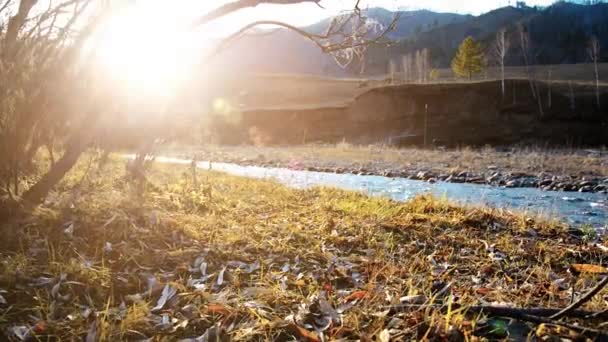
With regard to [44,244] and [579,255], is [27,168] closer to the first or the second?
[44,244]

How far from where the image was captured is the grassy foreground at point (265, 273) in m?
2.43

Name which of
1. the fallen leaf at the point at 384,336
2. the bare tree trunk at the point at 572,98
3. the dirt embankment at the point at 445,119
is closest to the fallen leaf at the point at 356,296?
the fallen leaf at the point at 384,336

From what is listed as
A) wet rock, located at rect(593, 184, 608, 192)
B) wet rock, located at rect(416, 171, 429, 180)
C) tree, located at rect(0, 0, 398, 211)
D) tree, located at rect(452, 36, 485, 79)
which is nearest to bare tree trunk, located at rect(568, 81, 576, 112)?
tree, located at rect(452, 36, 485, 79)

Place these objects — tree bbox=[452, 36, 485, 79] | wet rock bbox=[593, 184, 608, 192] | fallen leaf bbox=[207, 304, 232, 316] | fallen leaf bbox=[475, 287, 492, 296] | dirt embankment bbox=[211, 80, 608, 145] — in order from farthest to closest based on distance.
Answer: tree bbox=[452, 36, 485, 79]
dirt embankment bbox=[211, 80, 608, 145]
wet rock bbox=[593, 184, 608, 192]
fallen leaf bbox=[475, 287, 492, 296]
fallen leaf bbox=[207, 304, 232, 316]

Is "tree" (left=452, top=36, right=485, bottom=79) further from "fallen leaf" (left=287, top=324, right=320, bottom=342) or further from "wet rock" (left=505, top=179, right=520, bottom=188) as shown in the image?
"fallen leaf" (left=287, top=324, right=320, bottom=342)

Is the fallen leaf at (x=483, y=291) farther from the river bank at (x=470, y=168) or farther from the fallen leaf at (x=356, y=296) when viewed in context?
the river bank at (x=470, y=168)

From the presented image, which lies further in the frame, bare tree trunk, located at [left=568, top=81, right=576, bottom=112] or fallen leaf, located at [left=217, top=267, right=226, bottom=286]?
bare tree trunk, located at [left=568, top=81, right=576, bottom=112]

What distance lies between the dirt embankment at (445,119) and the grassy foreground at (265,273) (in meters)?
31.8

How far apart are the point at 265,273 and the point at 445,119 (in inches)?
1470

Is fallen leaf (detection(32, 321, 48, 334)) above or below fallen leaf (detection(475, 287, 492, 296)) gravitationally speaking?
above

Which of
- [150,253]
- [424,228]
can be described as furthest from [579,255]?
[150,253]

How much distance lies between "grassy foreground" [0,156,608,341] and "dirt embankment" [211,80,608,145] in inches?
1251

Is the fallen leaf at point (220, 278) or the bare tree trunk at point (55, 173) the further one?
the bare tree trunk at point (55, 173)

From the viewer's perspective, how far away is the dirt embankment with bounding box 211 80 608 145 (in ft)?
118
